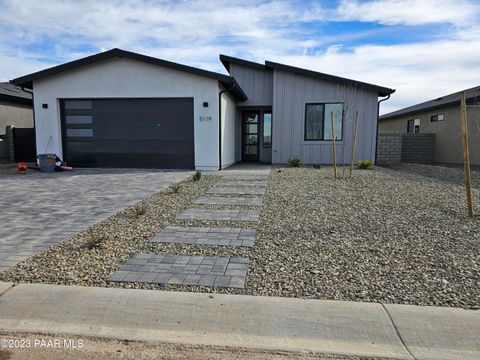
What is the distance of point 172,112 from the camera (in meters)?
12.6

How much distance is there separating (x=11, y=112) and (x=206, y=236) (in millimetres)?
19584

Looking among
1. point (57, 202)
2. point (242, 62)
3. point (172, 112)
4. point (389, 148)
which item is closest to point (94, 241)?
point (57, 202)

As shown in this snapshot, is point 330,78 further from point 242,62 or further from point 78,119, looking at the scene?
point 78,119

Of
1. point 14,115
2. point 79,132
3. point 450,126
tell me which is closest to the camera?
point 79,132

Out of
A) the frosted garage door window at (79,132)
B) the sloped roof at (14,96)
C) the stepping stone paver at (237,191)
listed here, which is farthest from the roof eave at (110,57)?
the sloped roof at (14,96)

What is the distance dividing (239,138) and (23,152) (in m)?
10.5

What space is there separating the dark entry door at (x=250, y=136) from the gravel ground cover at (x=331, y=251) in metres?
9.51

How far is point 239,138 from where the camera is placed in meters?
16.2

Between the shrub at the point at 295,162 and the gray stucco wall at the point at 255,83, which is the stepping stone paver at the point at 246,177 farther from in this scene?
the gray stucco wall at the point at 255,83

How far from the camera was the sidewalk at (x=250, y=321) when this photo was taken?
2402 millimetres

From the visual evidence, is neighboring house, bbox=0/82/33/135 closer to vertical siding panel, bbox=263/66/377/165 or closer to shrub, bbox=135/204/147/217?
vertical siding panel, bbox=263/66/377/165

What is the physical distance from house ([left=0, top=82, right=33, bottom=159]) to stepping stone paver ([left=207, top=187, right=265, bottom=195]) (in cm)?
1338

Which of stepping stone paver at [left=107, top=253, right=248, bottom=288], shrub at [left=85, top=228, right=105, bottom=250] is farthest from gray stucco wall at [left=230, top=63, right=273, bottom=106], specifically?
stepping stone paver at [left=107, top=253, right=248, bottom=288]

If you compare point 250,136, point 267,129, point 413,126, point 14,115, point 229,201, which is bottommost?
point 229,201
